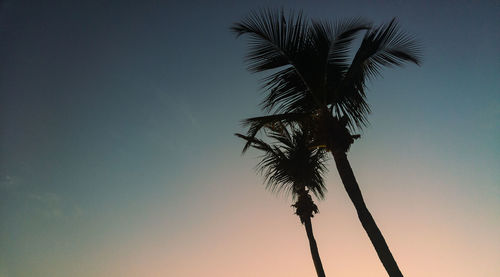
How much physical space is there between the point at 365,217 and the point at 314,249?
21.2 ft

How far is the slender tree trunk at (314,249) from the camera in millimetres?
10562

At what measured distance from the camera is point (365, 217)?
5.36 metres

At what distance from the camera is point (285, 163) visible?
10.6 meters

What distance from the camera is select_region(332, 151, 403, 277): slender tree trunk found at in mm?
4793

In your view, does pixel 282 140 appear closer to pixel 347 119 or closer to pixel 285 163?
pixel 285 163

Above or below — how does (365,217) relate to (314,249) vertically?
below

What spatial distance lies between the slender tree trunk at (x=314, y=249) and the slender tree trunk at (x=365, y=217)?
20.6 ft

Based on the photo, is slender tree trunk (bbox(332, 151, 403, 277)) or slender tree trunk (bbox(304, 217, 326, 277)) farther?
slender tree trunk (bbox(304, 217, 326, 277))

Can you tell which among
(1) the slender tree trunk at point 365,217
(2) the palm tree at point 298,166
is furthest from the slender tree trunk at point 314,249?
(1) the slender tree trunk at point 365,217

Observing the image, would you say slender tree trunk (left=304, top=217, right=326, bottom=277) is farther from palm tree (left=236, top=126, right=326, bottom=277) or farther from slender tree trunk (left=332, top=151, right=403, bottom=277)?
slender tree trunk (left=332, top=151, right=403, bottom=277)

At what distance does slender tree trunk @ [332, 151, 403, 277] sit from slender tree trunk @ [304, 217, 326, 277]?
6.27 m

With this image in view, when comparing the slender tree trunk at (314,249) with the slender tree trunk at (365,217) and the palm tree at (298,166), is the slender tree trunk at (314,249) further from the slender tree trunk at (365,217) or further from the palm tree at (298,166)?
the slender tree trunk at (365,217)

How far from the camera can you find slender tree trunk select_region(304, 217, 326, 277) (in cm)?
1056

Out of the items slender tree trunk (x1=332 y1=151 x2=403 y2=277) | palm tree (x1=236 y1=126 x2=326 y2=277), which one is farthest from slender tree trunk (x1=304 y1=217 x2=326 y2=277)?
slender tree trunk (x1=332 y1=151 x2=403 y2=277)
